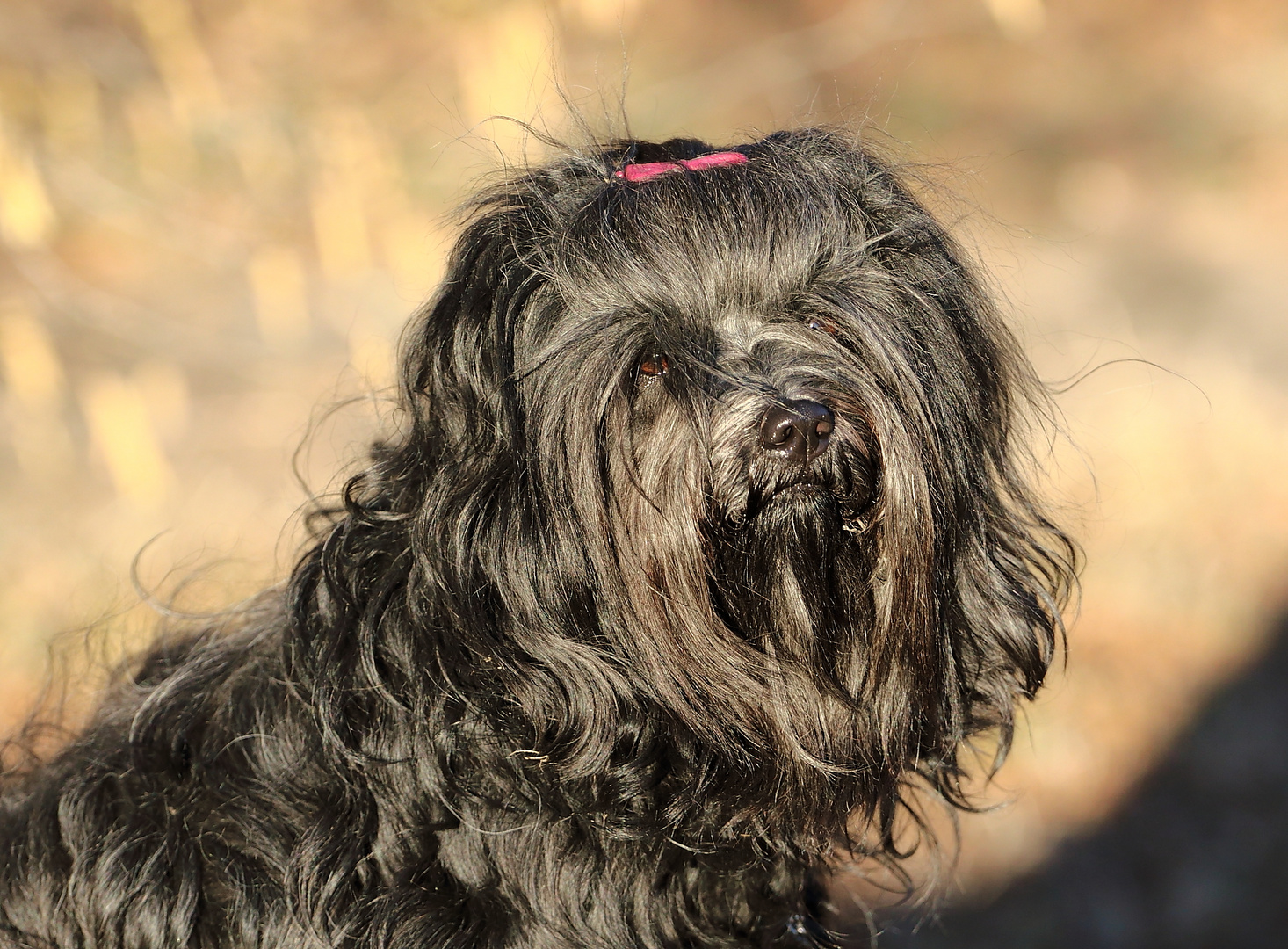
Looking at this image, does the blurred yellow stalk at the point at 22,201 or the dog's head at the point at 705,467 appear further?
the blurred yellow stalk at the point at 22,201

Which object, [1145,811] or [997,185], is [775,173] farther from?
[997,185]

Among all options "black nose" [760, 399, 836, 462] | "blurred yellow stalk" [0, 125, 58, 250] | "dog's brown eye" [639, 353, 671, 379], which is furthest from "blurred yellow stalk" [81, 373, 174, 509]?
"black nose" [760, 399, 836, 462]

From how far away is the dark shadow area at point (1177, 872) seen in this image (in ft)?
12.7

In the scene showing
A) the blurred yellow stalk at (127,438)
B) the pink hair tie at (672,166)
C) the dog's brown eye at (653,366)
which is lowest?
the blurred yellow stalk at (127,438)

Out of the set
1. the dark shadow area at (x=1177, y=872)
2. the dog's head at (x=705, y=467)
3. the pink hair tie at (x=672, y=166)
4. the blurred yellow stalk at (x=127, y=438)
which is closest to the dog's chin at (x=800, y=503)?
the dog's head at (x=705, y=467)

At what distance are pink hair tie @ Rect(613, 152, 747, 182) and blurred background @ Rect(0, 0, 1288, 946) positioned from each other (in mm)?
3409

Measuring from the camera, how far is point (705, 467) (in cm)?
167

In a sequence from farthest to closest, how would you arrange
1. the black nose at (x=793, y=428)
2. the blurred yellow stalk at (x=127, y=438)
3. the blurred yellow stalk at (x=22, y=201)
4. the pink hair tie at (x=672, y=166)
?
the blurred yellow stalk at (x=22, y=201), the blurred yellow stalk at (x=127, y=438), the pink hair tie at (x=672, y=166), the black nose at (x=793, y=428)

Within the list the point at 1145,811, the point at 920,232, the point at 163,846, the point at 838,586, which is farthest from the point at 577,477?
the point at 1145,811

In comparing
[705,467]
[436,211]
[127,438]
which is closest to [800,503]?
[705,467]

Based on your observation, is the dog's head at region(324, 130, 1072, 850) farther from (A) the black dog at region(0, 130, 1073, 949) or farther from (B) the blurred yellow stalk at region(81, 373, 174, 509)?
(B) the blurred yellow stalk at region(81, 373, 174, 509)

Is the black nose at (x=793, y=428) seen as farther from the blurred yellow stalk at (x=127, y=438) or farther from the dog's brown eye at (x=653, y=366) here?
the blurred yellow stalk at (x=127, y=438)

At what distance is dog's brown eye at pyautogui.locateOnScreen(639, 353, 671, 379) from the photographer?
1.68 m

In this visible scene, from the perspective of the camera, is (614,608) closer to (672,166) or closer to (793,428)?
(793,428)
